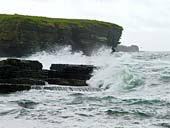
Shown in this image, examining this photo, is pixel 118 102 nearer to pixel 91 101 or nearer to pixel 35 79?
pixel 91 101

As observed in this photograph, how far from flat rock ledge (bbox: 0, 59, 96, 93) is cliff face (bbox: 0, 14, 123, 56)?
26.5 meters

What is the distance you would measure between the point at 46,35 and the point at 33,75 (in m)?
31.9

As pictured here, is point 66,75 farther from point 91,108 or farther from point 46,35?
point 46,35

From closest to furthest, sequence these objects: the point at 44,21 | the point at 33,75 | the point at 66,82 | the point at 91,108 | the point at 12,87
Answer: the point at 91,108 → the point at 12,87 → the point at 66,82 → the point at 33,75 → the point at 44,21

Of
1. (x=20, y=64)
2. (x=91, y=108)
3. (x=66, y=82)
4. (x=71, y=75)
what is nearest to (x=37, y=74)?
(x=20, y=64)

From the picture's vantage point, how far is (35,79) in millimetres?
21141

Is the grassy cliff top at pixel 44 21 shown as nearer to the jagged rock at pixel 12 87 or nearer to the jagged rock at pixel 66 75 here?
the jagged rock at pixel 66 75

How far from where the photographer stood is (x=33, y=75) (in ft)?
71.6

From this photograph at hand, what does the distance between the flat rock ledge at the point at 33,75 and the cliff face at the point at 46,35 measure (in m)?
26.5

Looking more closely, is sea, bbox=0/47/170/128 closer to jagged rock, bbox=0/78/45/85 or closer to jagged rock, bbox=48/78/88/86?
jagged rock, bbox=48/78/88/86

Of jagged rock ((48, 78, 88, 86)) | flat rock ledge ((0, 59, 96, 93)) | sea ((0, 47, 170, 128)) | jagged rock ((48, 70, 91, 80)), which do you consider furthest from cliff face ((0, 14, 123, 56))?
sea ((0, 47, 170, 128))

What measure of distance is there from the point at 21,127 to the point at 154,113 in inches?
170

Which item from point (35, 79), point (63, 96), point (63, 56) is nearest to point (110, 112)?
point (63, 96)

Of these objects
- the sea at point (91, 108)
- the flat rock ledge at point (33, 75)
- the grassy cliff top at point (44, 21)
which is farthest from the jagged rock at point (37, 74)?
the grassy cliff top at point (44, 21)
